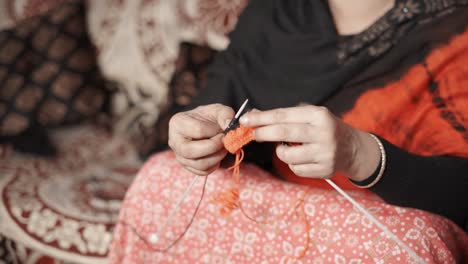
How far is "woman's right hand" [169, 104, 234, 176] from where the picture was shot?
76 centimetres

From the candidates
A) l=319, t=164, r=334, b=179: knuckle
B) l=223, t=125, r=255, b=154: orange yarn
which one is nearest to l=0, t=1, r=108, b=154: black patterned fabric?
l=223, t=125, r=255, b=154: orange yarn

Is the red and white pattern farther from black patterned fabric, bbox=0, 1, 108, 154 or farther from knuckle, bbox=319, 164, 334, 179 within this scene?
knuckle, bbox=319, 164, 334, 179

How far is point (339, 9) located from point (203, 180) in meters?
0.55

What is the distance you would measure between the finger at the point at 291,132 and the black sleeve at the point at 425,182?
18cm

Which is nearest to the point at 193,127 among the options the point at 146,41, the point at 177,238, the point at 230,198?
the point at 230,198

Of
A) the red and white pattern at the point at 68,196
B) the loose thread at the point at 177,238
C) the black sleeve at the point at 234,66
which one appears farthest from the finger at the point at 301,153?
the red and white pattern at the point at 68,196

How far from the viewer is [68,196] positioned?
1.31m

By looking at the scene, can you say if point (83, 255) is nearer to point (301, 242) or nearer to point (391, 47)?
point (301, 242)

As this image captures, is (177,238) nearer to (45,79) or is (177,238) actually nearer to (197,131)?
(197,131)

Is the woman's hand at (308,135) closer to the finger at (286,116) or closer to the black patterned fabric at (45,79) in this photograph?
the finger at (286,116)

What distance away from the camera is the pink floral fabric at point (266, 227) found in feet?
2.47

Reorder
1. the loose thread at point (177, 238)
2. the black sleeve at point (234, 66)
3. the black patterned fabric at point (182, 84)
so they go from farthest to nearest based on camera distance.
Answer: the black patterned fabric at point (182, 84), the black sleeve at point (234, 66), the loose thread at point (177, 238)

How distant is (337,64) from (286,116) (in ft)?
1.38

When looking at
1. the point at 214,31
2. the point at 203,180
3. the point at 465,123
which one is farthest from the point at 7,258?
the point at 465,123
